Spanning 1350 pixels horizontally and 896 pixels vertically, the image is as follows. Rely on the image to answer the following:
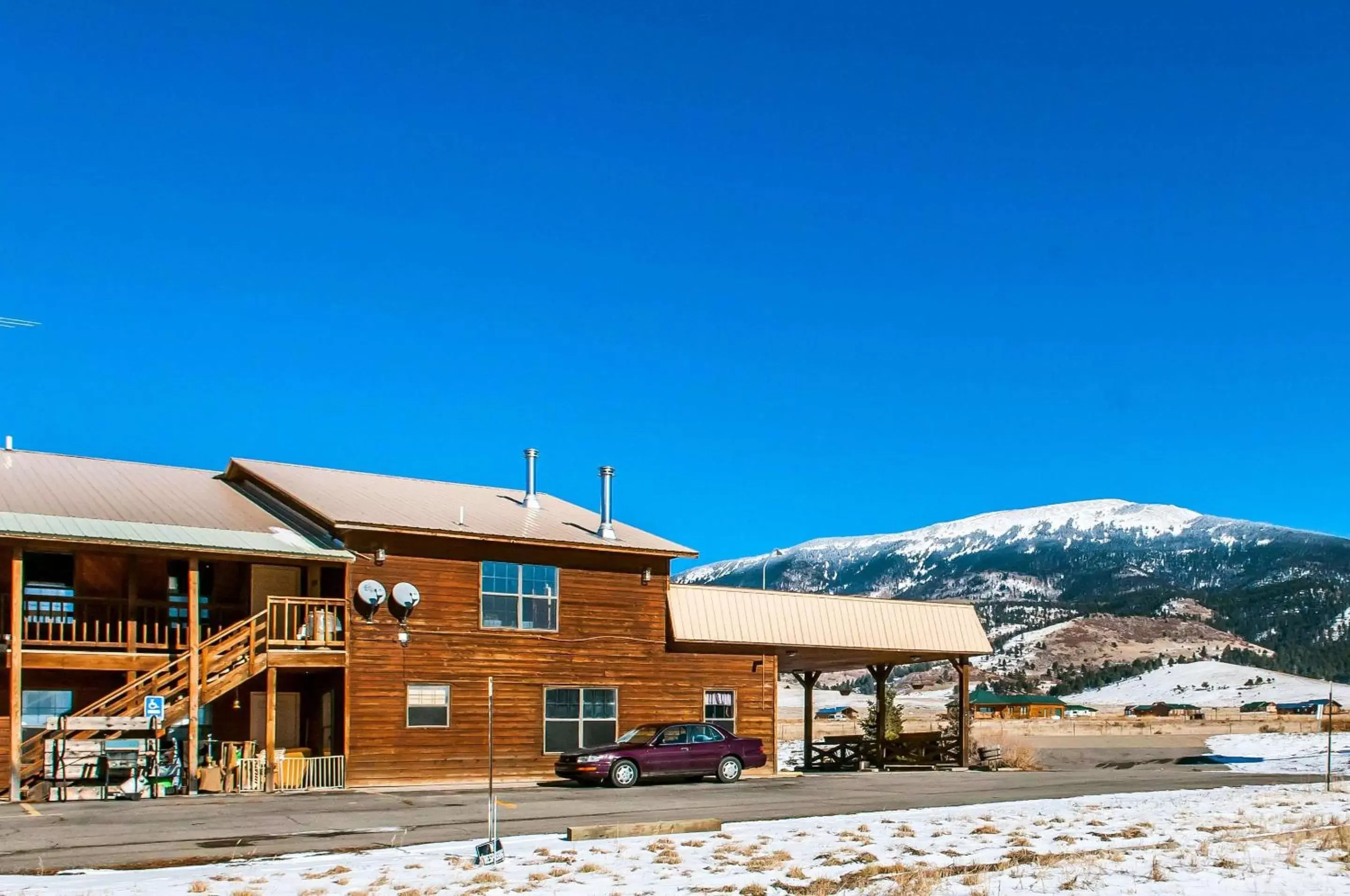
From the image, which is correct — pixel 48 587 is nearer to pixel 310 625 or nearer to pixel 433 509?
pixel 310 625

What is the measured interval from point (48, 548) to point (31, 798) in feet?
14.2

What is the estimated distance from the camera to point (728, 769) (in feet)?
98.2

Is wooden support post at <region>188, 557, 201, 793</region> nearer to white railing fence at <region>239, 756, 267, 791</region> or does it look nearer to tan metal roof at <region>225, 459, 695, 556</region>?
white railing fence at <region>239, 756, 267, 791</region>

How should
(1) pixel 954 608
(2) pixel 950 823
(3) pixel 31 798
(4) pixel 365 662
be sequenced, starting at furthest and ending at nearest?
1. (1) pixel 954 608
2. (4) pixel 365 662
3. (3) pixel 31 798
4. (2) pixel 950 823

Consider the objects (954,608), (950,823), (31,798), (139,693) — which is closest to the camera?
(950,823)

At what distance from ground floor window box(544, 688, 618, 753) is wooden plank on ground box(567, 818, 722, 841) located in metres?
13.0

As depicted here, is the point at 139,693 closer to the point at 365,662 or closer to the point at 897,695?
the point at 365,662

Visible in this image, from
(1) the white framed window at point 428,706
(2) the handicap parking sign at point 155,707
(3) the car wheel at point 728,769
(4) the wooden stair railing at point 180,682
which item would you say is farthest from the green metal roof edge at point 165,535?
(3) the car wheel at point 728,769

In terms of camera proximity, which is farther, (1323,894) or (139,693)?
(139,693)

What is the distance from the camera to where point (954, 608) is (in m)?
39.4

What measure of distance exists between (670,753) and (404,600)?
6.20m

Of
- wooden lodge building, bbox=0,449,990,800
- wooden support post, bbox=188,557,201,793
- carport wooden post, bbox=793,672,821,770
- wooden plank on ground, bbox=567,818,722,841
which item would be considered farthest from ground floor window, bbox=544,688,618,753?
wooden plank on ground, bbox=567,818,722,841

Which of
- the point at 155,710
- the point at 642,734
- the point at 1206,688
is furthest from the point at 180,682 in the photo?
the point at 1206,688

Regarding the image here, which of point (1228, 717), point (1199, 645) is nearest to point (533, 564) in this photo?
point (1228, 717)
